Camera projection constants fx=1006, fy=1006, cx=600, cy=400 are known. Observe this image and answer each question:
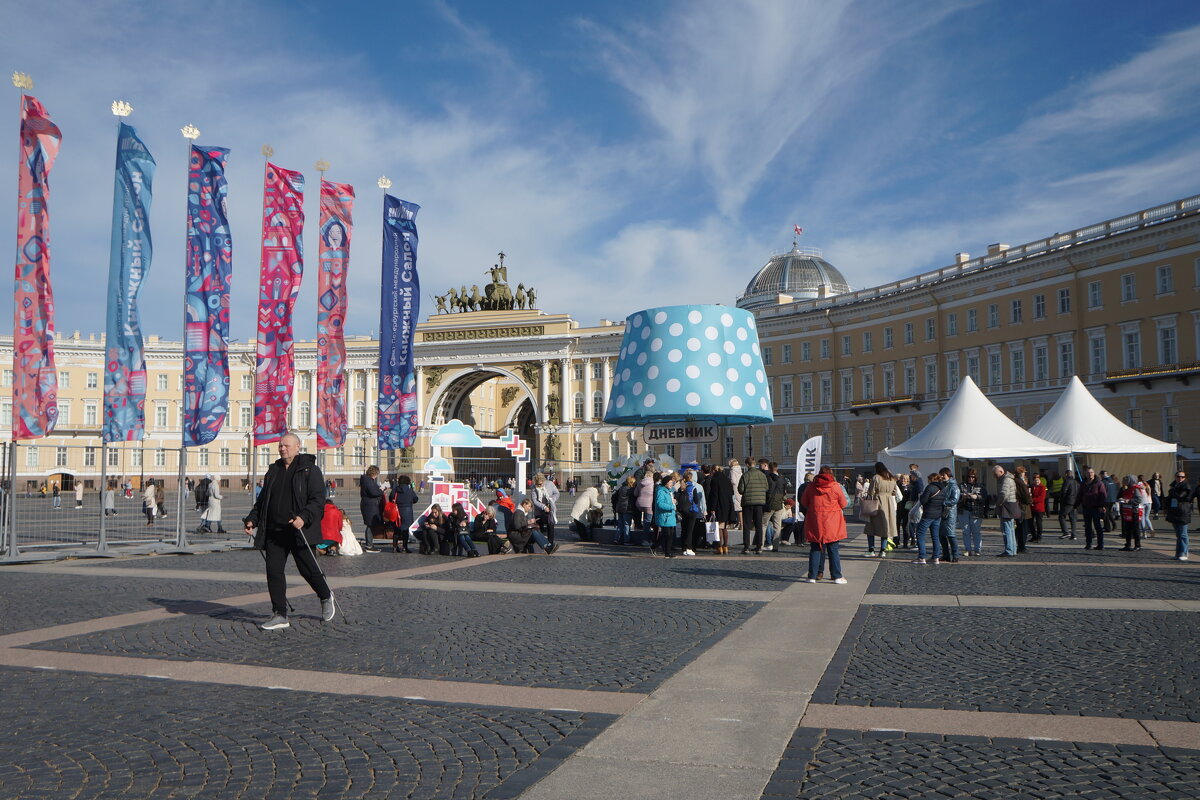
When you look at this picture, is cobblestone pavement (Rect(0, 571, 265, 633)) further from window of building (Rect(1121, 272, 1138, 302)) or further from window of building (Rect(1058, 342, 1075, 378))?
window of building (Rect(1058, 342, 1075, 378))

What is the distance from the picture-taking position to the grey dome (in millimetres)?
84750

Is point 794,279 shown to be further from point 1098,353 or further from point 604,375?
point 1098,353

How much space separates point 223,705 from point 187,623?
360 centimetres

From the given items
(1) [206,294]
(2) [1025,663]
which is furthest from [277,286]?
(2) [1025,663]

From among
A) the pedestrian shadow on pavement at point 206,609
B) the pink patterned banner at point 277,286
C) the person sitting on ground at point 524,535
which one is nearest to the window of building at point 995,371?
the person sitting on ground at point 524,535

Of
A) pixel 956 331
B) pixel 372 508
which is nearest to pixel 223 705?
pixel 372 508

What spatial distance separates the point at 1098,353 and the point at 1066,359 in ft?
5.93

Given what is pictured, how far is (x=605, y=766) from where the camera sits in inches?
189

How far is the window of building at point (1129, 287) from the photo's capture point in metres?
43.9

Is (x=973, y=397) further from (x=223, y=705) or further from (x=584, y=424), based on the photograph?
(x=584, y=424)

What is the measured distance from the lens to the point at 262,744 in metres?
5.27

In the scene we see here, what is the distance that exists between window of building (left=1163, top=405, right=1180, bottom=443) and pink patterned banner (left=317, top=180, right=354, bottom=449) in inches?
1389

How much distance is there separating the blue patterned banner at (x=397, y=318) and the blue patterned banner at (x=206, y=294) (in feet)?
16.2

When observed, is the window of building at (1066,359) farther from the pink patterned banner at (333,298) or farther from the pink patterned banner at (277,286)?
the pink patterned banner at (277,286)
